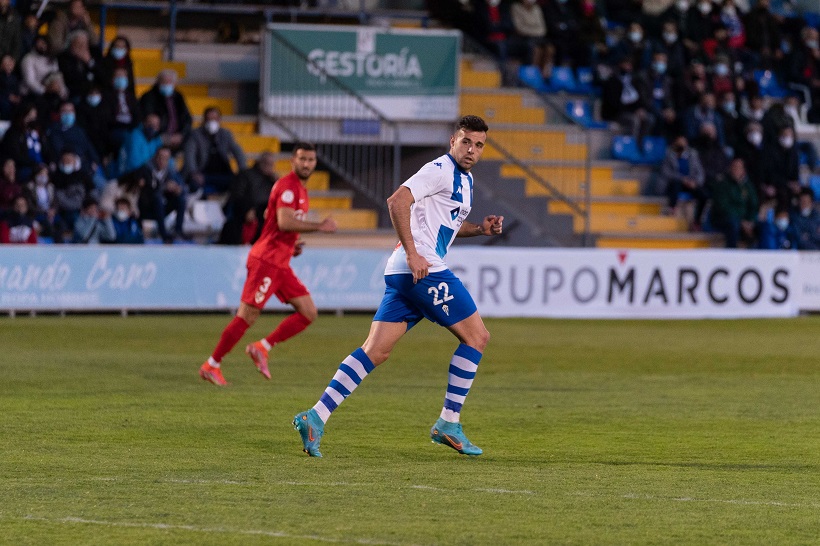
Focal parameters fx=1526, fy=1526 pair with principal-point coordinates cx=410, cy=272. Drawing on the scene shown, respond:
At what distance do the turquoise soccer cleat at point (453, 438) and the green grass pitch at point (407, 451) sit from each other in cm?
10

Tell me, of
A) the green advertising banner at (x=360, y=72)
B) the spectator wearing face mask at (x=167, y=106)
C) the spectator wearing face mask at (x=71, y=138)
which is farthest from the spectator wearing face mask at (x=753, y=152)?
the spectator wearing face mask at (x=71, y=138)

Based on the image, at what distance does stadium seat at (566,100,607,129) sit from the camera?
28.6m

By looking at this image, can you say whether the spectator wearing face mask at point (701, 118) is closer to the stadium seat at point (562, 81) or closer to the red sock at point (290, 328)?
the stadium seat at point (562, 81)

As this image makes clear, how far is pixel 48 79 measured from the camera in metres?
23.0

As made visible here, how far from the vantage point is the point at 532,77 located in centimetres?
2897

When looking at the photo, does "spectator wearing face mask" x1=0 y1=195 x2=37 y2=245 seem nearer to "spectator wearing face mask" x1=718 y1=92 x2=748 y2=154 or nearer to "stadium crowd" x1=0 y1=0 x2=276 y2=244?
A: "stadium crowd" x1=0 y1=0 x2=276 y2=244

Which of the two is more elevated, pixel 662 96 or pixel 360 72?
pixel 360 72

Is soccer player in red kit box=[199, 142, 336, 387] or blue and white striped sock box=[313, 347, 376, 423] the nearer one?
blue and white striped sock box=[313, 347, 376, 423]

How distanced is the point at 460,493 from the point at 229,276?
14.0 metres

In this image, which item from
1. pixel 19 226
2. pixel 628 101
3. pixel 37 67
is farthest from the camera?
pixel 628 101

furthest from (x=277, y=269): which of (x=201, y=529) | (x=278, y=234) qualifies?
(x=201, y=529)

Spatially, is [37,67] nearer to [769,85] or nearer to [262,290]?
[262,290]

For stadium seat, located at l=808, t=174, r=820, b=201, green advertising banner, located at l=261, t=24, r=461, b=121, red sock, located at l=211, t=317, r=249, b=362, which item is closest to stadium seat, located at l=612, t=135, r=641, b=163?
green advertising banner, located at l=261, t=24, r=461, b=121

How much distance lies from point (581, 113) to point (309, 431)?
20816mm
